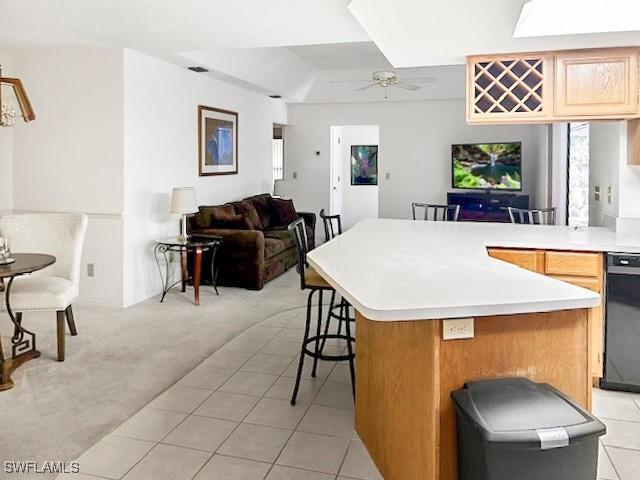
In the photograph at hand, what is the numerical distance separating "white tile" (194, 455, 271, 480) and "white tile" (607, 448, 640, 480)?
5.02ft

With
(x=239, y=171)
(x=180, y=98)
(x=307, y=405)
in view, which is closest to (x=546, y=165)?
(x=239, y=171)

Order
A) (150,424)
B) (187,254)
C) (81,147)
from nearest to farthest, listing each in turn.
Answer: (150,424), (81,147), (187,254)

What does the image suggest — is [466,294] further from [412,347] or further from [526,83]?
[526,83]

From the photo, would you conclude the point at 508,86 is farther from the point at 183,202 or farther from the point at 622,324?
the point at 183,202

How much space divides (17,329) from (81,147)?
2202 millimetres

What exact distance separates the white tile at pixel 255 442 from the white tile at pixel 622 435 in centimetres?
157

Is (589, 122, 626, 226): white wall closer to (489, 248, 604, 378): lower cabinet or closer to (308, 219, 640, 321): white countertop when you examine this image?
(308, 219, 640, 321): white countertop

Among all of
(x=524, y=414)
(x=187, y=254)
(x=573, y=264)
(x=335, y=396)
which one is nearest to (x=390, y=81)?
(x=187, y=254)

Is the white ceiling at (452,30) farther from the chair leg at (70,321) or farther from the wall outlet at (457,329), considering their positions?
the chair leg at (70,321)

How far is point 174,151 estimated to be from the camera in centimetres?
607

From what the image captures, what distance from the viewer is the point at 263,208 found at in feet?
25.7

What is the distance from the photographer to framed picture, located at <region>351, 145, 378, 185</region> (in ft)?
39.5

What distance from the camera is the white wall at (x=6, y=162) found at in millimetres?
5372

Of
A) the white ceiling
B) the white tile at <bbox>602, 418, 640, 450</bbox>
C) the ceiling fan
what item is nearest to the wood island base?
the white tile at <bbox>602, 418, 640, 450</bbox>
